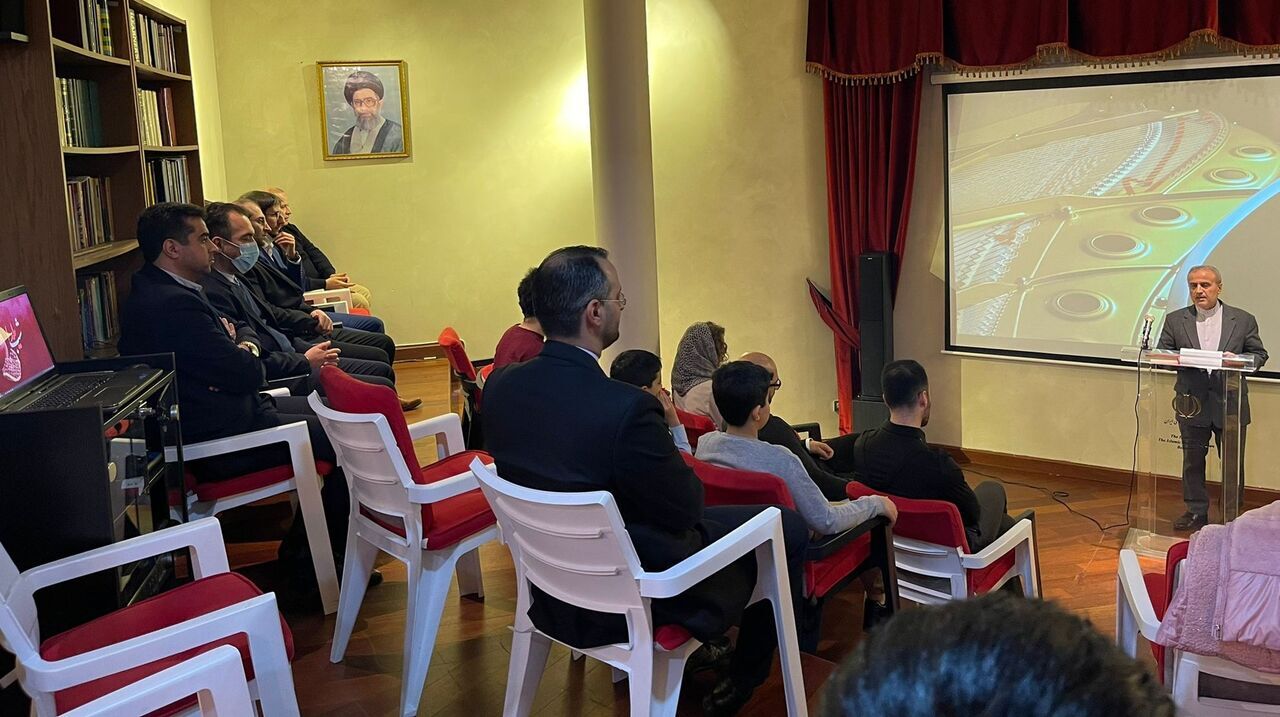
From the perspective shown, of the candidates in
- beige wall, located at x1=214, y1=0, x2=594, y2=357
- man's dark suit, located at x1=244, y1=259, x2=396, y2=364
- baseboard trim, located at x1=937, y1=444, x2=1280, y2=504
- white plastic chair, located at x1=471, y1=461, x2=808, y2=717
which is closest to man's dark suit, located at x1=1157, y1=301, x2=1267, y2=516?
baseboard trim, located at x1=937, y1=444, x2=1280, y2=504

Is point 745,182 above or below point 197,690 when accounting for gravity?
above

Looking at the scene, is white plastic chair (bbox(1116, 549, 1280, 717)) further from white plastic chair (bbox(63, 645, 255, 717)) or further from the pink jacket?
white plastic chair (bbox(63, 645, 255, 717))

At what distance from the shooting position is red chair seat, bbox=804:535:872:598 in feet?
10.2

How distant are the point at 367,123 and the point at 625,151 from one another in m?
2.97

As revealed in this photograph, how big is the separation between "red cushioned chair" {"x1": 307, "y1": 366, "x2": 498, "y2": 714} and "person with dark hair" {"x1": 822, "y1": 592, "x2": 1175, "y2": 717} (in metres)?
2.53

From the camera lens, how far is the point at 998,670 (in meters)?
0.61

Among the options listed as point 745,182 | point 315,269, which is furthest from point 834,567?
point 315,269

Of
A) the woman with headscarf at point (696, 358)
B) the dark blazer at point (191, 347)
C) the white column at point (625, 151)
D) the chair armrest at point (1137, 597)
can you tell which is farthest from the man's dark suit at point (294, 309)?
the chair armrest at point (1137, 597)

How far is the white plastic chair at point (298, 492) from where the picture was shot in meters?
3.61

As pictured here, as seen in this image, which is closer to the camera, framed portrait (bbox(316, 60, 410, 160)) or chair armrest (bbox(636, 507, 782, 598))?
chair armrest (bbox(636, 507, 782, 598))

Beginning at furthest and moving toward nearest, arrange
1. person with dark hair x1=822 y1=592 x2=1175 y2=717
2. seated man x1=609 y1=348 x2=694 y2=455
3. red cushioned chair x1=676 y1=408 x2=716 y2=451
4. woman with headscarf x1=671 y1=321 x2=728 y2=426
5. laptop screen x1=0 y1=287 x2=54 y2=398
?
woman with headscarf x1=671 y1=321 x2=728 y2=426
red cushioned chair x1=676 y1=408 x2=716 y2=451
seated man x1=609 y1=348 x2=694 y2=455
laptop screen x1=0 y1=287 x2=54 y2=398
person with dark hair x1=822 y1=592 x2=1175 y2=717

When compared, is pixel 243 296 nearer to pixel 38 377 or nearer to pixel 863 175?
pixel 38 377

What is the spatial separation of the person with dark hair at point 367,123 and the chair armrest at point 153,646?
20.0 feet

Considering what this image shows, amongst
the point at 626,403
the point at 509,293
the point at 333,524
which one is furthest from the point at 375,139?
the point at 626,403
